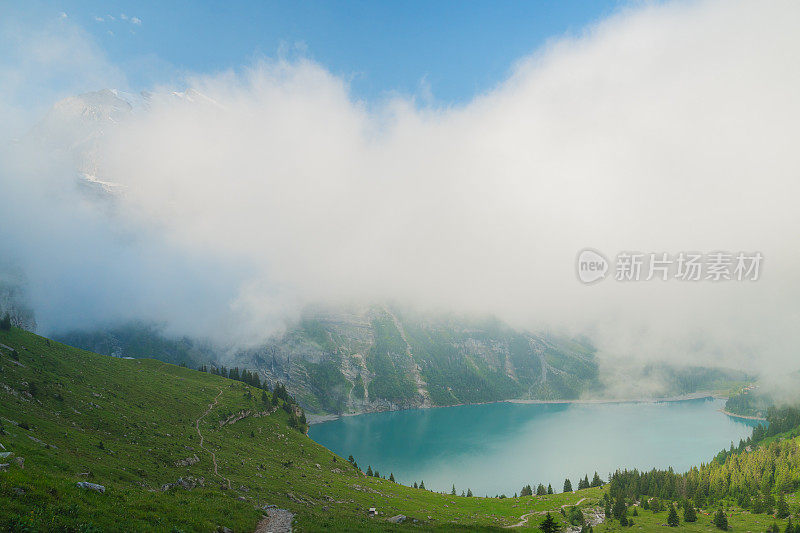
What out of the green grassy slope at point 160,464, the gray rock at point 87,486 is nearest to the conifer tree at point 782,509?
the green grassy slope at point 160,464

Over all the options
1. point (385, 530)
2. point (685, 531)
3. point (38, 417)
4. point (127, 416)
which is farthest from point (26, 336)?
point (685, 531)

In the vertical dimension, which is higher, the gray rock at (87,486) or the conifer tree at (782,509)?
the gray rock at (87,486)

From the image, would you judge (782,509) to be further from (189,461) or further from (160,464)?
(160,464)

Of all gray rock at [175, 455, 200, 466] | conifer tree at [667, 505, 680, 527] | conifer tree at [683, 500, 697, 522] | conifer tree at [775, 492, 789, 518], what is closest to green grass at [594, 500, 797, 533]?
conifer tree at [683, 500, 697, 522]

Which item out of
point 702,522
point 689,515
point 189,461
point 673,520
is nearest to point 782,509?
point 702,522

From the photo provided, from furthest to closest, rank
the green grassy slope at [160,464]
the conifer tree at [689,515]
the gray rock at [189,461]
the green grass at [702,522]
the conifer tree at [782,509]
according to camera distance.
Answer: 1. the conifer tree at [689,515]
2. the conifer tree at [782,509]
3. the green grass at [702,522]
4. the gray rock at [189,461]
5. the green grassy slope at [160,464]

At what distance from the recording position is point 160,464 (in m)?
51.1

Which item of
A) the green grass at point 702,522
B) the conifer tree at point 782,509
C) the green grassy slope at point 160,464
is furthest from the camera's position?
the conifer tree at point 782,509

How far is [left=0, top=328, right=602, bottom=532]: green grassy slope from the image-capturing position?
20531 millimetres

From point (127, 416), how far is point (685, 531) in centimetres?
11291

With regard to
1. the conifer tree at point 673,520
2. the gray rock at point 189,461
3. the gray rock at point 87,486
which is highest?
the gray rock at point 87,486

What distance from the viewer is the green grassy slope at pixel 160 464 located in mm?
20531

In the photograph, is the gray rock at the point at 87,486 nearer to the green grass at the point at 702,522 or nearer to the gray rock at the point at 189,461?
the gray rock at the point at 189,461

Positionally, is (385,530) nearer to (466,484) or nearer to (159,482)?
(159,482)
